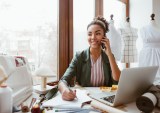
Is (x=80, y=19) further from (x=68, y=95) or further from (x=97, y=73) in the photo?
(x=68, y=95)

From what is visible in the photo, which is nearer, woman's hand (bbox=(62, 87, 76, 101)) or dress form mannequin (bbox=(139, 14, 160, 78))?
woman's hand (bbox=(62, 87, 76, 101))

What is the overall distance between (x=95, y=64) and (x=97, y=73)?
82mm

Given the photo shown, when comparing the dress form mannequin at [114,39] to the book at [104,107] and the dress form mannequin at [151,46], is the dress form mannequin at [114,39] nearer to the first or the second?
the dress form mannequin at [151,46]

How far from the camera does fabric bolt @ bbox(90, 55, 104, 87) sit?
1620mm

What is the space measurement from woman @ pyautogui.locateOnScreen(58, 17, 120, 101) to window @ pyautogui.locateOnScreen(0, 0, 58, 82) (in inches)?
13.9

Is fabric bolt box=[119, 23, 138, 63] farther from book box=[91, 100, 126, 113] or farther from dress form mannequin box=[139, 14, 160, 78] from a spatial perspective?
book box=[91, 100, 126, 113]

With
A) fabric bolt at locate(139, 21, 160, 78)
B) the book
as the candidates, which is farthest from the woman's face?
fabric bolt at locate(139, 21, 160, 78)

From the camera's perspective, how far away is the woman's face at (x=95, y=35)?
1.61m

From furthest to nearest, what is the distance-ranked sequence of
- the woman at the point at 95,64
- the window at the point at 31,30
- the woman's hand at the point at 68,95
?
the woman at the point at 95,64
the window at the point at 31,30
the woman's hand at the point at 68,95

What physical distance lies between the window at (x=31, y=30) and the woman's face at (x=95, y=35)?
45cm

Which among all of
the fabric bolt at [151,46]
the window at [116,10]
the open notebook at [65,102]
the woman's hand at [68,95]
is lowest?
the open notebook at [65,102]

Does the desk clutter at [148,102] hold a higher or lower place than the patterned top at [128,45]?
lower

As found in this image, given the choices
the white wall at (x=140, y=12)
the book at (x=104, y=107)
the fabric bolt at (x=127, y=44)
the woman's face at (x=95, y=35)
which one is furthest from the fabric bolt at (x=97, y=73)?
the white wall at (x=140, y=12)

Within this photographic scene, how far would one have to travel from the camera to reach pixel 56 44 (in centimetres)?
193
